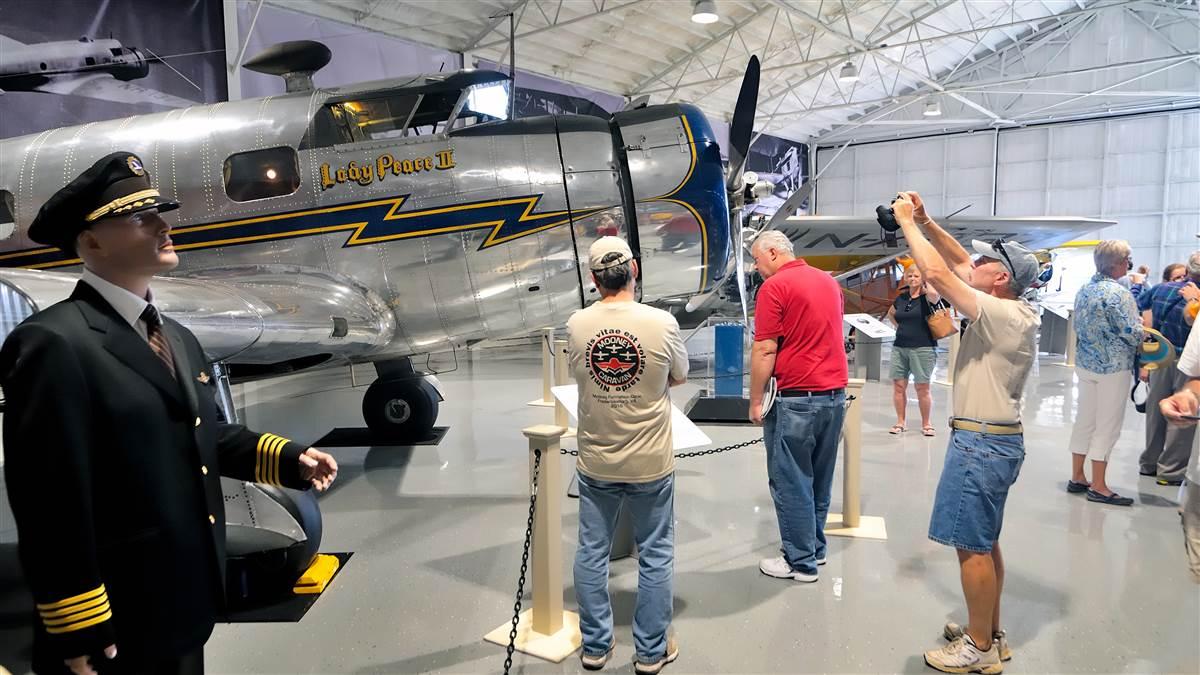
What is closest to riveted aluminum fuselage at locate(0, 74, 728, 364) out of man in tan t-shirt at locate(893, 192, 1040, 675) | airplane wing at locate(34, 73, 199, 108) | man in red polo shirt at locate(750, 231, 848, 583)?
man in red polo shirt at locate(750, 231, 848, 583)

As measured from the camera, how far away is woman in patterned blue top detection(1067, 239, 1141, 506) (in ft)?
14.7

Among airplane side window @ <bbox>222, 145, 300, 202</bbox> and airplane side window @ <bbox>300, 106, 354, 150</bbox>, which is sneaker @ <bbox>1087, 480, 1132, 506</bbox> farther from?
airplane side window @ <bbox>222, 145, 300, 202</bbox>

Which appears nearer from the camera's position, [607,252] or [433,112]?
[607,252]

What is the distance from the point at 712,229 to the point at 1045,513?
2.95m

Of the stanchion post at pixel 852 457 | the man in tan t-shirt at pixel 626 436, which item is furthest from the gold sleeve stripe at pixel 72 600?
the stanchion post at pixel 852 457

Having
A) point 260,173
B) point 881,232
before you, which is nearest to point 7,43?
point 260,173

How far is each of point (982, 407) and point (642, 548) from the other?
1396 mm

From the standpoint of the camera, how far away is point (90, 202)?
4.52 ft

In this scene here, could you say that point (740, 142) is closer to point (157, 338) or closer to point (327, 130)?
point (327, 130)

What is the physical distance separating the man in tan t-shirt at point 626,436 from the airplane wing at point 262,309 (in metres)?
2.15

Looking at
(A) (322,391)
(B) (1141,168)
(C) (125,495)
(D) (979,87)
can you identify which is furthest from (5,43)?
(B) (1141,168)

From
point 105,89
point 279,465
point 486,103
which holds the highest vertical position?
point 105,89

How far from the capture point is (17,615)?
275cm

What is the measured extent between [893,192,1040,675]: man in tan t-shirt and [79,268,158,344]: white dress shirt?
2.32m
